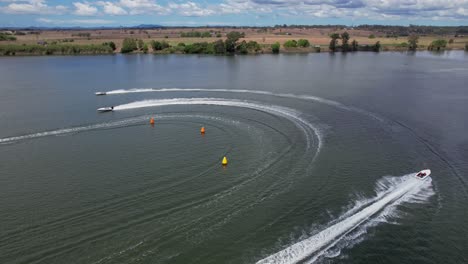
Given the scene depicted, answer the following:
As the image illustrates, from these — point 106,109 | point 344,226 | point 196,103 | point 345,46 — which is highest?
point 345,46

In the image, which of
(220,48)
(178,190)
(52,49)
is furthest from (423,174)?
(52,49)

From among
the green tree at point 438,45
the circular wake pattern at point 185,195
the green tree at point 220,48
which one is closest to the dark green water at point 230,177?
the circular wake pattern at point 185,195

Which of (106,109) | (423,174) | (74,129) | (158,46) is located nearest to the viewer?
(423,174)

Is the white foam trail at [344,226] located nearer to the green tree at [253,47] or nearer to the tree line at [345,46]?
the green tree at [253,47]

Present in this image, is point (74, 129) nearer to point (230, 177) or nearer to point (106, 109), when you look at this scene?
point (106, 109)

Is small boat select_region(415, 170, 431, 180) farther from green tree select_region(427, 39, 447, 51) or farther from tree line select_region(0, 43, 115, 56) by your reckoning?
green tree select_region(427, 39, 447, 51)

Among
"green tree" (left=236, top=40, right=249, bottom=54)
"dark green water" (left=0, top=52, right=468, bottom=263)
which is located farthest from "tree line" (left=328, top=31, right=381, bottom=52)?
"dark green water" (left=0, top=52, right=468, bottom=263)

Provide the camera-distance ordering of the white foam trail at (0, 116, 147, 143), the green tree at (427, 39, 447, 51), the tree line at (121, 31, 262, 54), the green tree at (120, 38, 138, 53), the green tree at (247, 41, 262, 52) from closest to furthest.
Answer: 1. the white foam trail at (0, 116, 147, 143)
2. the tree line at (121, 31, 262, 54)
3. the green tree at (247, 41, 262, 52)
4. the green tree at (120, 38, 138, 53)
5. the green tree at (427, 39, 447, 51)
